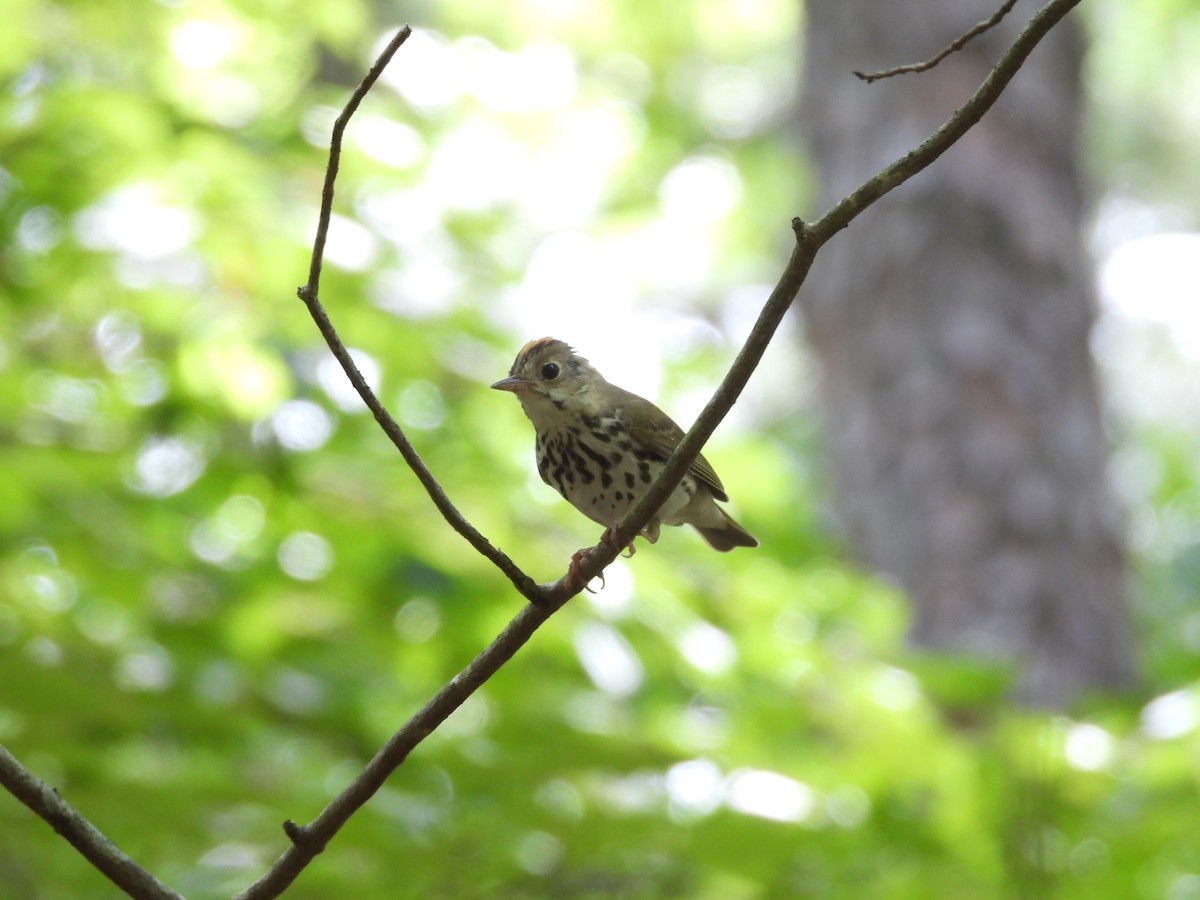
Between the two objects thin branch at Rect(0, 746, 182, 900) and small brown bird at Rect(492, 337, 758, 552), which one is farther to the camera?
small brown bird at Rect(492, 337, 758, 552)

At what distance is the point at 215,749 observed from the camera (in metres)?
3.92

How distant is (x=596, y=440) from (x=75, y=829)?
157cm

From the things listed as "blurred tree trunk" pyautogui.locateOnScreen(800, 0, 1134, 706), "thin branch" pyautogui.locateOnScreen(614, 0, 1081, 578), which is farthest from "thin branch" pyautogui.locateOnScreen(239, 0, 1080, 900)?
"blurred tree trunk" pyautogui.locateOnScreen(800, 0, 1134, 706)

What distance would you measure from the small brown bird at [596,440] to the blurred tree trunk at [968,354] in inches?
121

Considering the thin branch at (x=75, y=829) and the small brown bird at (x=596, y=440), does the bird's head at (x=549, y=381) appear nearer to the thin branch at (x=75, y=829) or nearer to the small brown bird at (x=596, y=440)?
the small brown bird at (x=596, y=440)

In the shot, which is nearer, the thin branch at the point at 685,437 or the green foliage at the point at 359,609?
the thin branch at the point at 685,437

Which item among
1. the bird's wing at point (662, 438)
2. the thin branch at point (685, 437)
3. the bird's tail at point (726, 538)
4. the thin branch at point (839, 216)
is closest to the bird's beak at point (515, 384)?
the bird's wing at point (662, 438)

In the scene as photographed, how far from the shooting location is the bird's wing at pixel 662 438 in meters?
3.01

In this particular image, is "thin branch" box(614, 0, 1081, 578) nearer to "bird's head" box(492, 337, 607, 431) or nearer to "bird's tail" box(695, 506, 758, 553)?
"bird's head" box(492, 337, 607, 431)

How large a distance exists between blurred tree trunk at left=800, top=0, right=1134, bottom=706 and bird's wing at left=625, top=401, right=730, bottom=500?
2.94m

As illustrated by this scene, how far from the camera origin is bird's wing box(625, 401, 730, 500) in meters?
3.01

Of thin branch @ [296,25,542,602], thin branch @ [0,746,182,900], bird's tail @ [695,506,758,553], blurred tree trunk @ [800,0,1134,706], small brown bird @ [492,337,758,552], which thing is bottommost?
thin branch @ [0,746,182,900]

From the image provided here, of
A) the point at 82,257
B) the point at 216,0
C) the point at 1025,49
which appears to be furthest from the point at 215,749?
the point at 1025,49

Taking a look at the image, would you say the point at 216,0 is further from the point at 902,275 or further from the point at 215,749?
the point at 902,275
